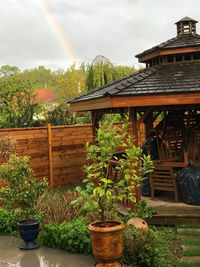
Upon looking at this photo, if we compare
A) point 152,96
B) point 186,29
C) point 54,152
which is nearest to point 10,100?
point 54,152

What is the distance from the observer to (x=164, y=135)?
883 cm

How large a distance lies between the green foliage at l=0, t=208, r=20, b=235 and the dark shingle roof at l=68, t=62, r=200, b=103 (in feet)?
10.6

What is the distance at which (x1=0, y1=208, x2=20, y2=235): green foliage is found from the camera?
24.4 feet

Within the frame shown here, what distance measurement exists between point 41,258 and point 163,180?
370 centimetres

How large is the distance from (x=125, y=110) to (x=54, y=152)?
169 inches

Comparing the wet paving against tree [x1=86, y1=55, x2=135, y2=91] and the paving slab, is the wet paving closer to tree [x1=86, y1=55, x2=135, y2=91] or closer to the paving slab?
the paving slab

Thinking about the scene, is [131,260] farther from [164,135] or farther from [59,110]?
[59,110]

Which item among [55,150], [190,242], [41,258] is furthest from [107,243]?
[55,150]

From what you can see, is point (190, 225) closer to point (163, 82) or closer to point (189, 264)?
point (189, 264)

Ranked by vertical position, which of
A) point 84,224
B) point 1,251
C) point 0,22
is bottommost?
point 1,251

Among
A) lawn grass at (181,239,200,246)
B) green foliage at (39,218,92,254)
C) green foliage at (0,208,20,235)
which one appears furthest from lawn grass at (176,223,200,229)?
green foliage at (0,208,20,235)

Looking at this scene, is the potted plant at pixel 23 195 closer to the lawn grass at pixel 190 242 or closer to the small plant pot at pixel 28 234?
the small plant pot at pixel 28 234

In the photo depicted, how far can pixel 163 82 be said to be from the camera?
7859mm

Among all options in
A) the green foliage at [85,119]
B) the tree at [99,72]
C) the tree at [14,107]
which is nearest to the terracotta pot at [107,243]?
the tree at [14,107]
